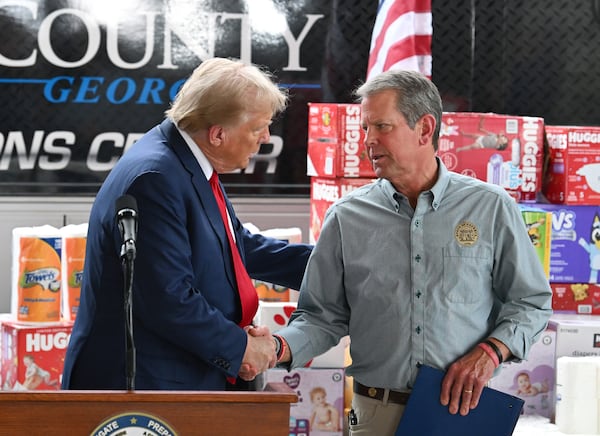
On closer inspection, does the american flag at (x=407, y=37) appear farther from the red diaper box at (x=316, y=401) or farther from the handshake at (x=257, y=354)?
the handshake at (x=257, y=354)

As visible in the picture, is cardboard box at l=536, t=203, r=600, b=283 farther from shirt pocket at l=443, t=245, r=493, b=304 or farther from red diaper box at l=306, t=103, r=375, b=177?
shirt pocket at l=443, t=245, r=493, b=304

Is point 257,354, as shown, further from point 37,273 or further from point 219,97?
point 37,273

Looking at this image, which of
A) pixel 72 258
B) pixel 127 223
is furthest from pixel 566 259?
pixel 127 223

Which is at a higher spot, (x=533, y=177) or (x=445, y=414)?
(x=533, y=177)

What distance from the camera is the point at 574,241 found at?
436 centimetres

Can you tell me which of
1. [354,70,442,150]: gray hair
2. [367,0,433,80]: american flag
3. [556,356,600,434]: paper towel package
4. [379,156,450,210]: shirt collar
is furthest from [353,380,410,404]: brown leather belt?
[367,0,433,80]: american flag

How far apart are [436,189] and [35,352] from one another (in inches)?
89.8

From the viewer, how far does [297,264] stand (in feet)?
10.8

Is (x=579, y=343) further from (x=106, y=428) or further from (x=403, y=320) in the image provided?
(x=106, y=428)

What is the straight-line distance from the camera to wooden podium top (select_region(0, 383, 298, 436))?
80.8 inches

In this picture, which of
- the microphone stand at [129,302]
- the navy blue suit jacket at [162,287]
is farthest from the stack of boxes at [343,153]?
the microphone stand at [129,302]

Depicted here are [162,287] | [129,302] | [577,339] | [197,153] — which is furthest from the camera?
[577,339]

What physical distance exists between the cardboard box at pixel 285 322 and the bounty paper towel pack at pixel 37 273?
3.04 ft

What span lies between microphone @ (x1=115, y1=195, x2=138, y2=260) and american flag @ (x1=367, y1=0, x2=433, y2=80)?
270 centimetres
